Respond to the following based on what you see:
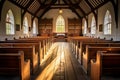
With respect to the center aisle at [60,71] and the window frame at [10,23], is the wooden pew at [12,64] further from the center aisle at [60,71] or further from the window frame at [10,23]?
the window frame at [10,23]

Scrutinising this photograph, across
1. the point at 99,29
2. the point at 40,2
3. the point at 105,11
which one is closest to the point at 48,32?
the point at 40,2

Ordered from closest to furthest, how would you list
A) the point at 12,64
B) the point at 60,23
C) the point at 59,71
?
the point at 12,64, the point at 59,71, the point at 60,23

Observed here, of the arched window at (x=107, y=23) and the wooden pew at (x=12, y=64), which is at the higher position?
the arched window at (x=107, y=23)

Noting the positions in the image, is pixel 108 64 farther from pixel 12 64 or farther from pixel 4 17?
pixel 4 17

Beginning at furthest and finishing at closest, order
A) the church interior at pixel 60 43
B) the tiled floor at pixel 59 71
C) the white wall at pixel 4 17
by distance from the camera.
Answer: the white wall at pixel 4 17 < the tiled floor at pixel 59 71 < the church interior at pixel 60 43

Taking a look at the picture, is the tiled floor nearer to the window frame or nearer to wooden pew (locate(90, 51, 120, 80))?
wooden pew (locate(90, 51, 120, 80))

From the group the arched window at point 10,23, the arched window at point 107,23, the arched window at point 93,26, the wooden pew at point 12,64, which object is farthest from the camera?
the arched window at point 93,26

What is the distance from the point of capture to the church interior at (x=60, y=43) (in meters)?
3.16

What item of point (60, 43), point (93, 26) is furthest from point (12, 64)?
point (60, 43)

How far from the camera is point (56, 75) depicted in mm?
4281

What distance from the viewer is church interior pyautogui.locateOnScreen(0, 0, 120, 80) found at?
3.16 meters

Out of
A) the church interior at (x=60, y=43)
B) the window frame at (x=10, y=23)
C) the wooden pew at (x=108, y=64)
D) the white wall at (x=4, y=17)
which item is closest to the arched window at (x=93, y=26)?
the church interior at (x=60, y=43)

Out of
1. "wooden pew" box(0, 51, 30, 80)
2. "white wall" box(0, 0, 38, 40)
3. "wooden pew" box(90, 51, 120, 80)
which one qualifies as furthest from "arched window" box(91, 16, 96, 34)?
"wooden pew" box(0, 51, 30, 80)

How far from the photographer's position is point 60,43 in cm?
1714
